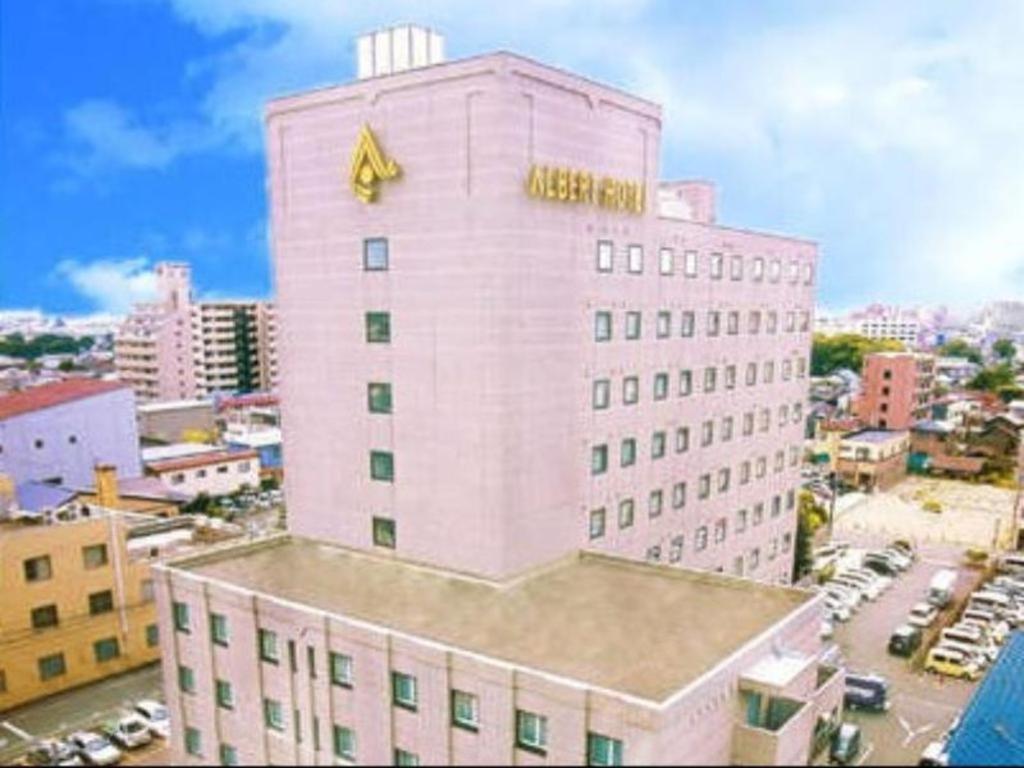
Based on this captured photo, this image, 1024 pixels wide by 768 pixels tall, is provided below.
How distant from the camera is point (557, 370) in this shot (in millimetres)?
27438

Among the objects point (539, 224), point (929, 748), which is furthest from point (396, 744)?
point (929, 748)

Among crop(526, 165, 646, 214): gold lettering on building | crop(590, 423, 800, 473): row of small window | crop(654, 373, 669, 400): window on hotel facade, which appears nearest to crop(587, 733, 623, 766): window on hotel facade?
crop(590, 423, 800, 473): row of small window

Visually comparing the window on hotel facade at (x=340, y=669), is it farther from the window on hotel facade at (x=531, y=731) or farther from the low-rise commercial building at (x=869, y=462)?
the low-rise commercial building at (x=869, y=462)

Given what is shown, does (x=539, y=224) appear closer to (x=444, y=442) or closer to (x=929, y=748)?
(x=444, y=442)

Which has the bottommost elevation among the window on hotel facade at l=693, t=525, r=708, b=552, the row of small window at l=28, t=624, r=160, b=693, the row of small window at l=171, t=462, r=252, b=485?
the row of small window at l=28, t=624, r=160, b=693

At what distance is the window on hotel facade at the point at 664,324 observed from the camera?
110 feet

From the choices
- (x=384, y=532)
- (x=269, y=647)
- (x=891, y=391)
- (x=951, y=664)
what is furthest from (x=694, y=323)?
(x=891, y=391)

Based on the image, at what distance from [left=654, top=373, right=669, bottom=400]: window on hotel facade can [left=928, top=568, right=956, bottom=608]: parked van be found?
3704cm

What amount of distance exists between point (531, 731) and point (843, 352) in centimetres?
17068

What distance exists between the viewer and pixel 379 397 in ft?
91.8

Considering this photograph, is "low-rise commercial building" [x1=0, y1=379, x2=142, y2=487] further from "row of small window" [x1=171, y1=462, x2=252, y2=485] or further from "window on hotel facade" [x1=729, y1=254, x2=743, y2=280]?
"window on hotel facade" [x1=729, y1=254, x2=743, y2=280]

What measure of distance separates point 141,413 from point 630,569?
8872cm

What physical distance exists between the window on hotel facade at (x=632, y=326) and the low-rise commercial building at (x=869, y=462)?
247 ft

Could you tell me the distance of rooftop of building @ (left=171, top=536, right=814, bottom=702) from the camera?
20594mm
